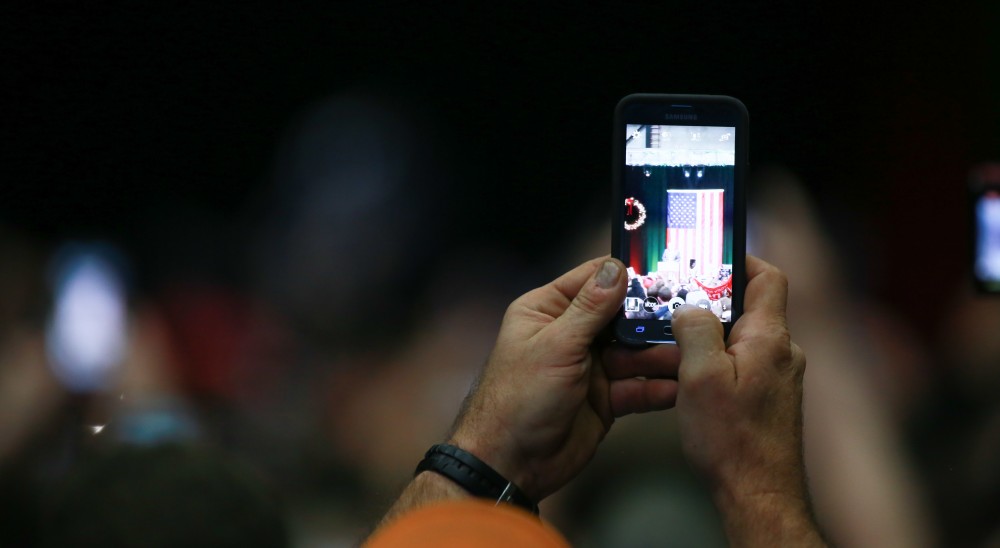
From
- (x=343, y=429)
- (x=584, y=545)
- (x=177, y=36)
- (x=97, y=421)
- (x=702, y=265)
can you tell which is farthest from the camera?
(x=177, y=36)

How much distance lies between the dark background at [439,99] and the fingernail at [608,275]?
1.43m

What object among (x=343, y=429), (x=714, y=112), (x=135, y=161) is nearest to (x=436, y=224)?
(x=343, y=429)

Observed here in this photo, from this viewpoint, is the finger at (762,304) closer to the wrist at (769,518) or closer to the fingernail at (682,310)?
the fingernail at (682,310)

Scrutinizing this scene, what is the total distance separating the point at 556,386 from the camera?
3.67ft

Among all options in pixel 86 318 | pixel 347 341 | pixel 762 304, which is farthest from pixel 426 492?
pixel 86 318

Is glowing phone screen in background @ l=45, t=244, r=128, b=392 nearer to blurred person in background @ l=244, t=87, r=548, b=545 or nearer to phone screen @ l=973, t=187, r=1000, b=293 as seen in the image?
blurred person in background @ l=244, t=87, r=548, b=545

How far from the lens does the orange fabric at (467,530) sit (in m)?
0.28

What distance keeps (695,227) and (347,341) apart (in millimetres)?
1490

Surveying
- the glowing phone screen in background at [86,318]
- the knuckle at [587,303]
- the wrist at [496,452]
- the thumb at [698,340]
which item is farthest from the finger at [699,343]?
the glowing phone screen in background at [86,318]

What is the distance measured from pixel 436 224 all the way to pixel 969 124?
5.62 ft

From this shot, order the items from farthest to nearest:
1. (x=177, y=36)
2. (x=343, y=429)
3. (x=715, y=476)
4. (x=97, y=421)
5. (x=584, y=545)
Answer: (x=177, y=36)
(x=97, y=421)
(x=343, y=429)
(x=584, y=545)
(x=715, y=476)

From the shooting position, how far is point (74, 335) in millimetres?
2564

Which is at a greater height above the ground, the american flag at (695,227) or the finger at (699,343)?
the american flag at (695,227)

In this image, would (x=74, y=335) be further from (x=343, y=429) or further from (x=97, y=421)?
(x=343, y=429)
